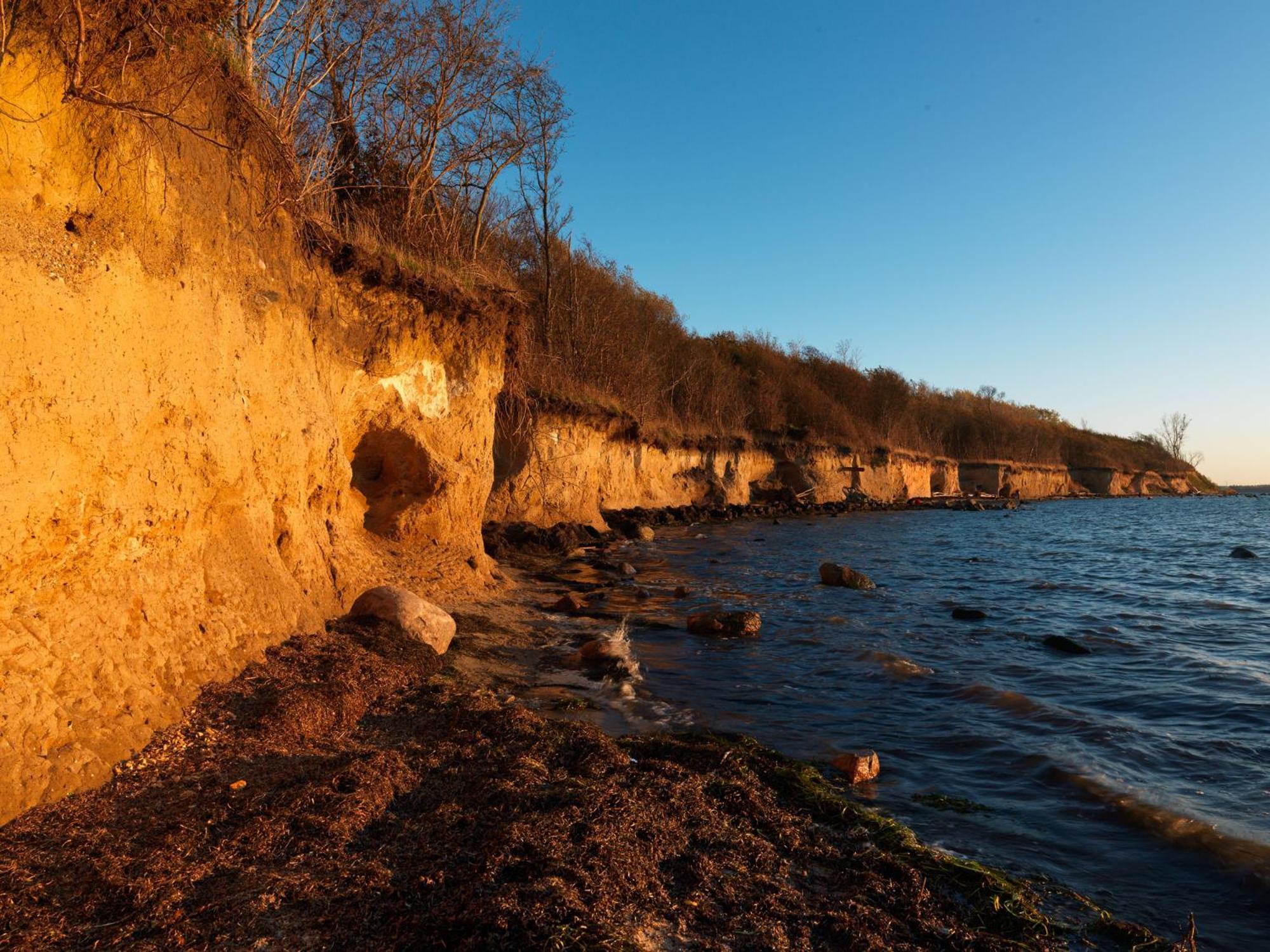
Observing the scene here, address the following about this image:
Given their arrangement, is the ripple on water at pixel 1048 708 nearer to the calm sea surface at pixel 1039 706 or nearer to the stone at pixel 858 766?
the calm sea surface at pixel 1039 706

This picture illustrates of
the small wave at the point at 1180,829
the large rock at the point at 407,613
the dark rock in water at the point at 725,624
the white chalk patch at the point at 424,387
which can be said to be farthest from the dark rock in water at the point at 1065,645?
the white chalk patch at the point at 424,387

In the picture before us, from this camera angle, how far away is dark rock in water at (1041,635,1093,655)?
9.58 m

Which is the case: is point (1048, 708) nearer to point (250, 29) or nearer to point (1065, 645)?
point (1065, 645)

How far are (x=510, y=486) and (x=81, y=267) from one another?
44.2 ft

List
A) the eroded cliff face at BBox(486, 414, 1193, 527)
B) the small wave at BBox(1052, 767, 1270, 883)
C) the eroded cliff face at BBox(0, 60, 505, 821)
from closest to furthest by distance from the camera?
the eroded cliff face at BBox(0, 60, 505, 821) → the small wave at BBox(1052, 767, 1270, 883) → the eroded cliff face at BBox(486, 414, 1193, 527)

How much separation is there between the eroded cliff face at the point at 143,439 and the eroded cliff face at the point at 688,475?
30.9ft

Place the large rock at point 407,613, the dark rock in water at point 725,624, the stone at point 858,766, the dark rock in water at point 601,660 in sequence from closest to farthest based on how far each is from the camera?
1. the stone at point 858,766
2. the large rock at point 407,613
3. the dark rock in water at point 601,660
4. the dark rock in water at point 725,624

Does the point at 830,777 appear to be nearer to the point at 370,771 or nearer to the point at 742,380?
the point at 370,771

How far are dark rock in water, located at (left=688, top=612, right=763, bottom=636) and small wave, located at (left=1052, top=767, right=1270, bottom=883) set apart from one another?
4873 mm

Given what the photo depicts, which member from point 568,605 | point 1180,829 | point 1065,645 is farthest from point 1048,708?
point 568,605

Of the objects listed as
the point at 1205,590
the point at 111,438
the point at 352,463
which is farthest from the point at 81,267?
the point at 1205,590

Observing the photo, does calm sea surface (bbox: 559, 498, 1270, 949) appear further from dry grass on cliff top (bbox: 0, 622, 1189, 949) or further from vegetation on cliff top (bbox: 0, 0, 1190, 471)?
vegetation on cliff top (bbox: 0, 0, 1190, 471)

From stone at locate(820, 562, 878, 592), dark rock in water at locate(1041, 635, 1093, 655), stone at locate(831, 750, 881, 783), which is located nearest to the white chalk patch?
stone at locate(831, 750, 881, 783)

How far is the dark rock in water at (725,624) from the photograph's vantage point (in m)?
9.82
